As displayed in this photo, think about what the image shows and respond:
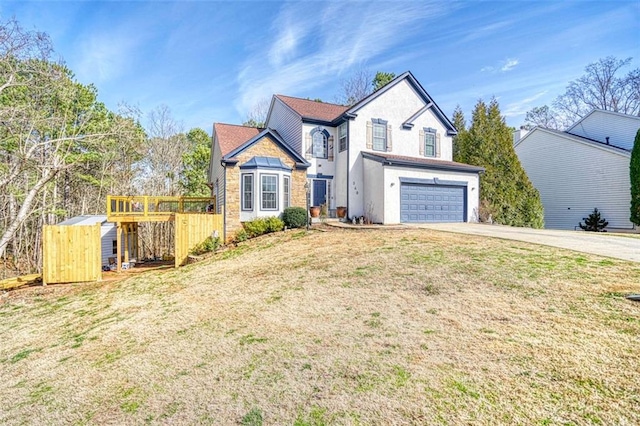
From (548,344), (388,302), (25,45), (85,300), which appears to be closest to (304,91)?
(25,45)

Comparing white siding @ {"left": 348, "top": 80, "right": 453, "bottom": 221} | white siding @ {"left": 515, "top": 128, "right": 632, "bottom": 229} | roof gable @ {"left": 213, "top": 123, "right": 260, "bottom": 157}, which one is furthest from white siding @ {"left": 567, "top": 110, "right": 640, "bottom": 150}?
roof gable @ {"left": 213, "top": 123, "right": 260, "bottom": 157}

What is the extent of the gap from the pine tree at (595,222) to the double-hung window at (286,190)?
17.8 meters

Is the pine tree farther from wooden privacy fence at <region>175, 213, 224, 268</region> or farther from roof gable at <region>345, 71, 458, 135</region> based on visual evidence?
wooden privacy fence at <region>175, 213, 224, 268</region>

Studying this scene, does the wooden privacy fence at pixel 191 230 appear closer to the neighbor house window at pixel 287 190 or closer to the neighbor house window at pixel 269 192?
the neighbor house window at pixel 269 192

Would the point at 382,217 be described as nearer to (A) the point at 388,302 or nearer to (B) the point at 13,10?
(A) the point at 388,302

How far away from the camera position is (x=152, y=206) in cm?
1759

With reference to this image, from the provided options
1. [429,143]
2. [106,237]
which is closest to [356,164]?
[429,143]

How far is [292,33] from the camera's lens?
51.7 ft

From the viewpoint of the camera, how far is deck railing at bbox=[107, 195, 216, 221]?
15211 millimetres

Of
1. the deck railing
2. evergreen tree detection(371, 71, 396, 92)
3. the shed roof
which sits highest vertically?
evergreen tree detection(371, 71, 396, 92)

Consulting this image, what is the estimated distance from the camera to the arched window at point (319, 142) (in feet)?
60.0

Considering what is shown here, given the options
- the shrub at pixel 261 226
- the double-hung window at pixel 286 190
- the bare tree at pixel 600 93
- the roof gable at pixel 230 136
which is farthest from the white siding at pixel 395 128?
the bare tree at pixel 600 93

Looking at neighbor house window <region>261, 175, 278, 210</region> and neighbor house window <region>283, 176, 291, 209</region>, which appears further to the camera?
neighbor house window <region>283, 176, 291, 209</region>

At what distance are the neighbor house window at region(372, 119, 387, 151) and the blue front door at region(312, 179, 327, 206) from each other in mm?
3583
